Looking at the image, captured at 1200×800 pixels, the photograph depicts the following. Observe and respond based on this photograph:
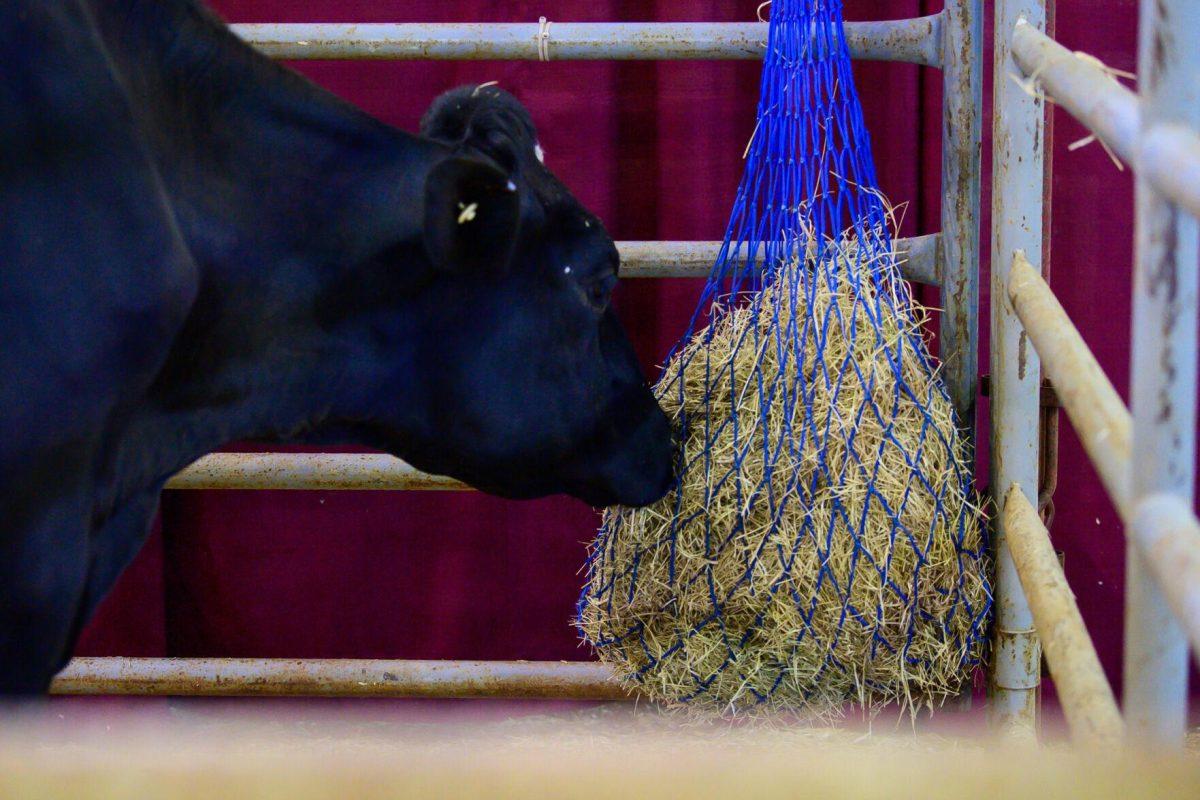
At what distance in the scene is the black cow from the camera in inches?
45.7

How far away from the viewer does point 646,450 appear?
163 cm

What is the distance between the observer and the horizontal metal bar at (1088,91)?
797mm

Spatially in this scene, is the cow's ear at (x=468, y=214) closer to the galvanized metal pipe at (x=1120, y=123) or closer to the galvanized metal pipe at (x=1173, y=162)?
the galvanized metal pipe at (x=1120, y=123)

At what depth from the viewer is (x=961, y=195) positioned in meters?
1.70

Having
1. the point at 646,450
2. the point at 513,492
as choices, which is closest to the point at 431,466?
the point at 513,492

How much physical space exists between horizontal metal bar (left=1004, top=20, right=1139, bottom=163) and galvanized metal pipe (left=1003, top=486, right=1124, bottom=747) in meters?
0.37

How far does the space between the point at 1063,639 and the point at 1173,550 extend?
43cm

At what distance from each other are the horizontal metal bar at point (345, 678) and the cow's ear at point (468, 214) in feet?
2.74

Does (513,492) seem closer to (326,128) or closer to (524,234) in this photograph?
(524,234)

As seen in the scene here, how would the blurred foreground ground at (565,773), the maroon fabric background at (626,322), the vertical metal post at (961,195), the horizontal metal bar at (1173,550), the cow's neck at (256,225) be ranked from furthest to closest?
the maroon fabric background at (626,322), the vertical metal post at (961,195), the cow's neck at (256,225), the horizontal metal bar at (1173,550), the blurred foreground ground at (565,773)

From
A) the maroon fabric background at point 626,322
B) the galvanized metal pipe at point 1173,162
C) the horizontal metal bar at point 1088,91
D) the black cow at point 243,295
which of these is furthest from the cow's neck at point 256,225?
the maroon fabric background at point 626,322

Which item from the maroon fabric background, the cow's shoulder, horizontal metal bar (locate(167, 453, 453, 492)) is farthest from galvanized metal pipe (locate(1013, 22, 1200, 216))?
the maroon fabric background

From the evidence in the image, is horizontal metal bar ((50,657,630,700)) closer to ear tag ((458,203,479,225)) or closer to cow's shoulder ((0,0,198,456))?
ear tag ((458,203,479,225))

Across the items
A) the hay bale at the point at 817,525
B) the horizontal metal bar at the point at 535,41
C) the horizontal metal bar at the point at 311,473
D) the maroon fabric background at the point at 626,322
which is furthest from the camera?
the maroon fabric background at the point at 626,322
